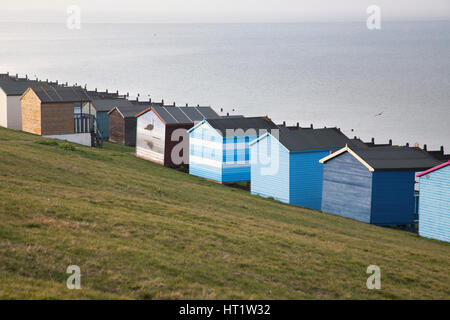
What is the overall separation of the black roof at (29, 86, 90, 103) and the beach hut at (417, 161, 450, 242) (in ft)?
96.9

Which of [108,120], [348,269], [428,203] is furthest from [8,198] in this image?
[108,120]

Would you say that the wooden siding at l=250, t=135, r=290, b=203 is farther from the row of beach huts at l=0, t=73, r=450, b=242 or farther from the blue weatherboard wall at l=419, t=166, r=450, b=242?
the blue weatherboard wall at l=419, t=166, r=450, b=242

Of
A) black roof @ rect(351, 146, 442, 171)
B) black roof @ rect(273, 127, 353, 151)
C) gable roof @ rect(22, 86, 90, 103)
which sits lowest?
black roof @ rect(351, 146, 442, 171)

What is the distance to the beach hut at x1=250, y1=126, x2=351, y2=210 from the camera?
3988 cm

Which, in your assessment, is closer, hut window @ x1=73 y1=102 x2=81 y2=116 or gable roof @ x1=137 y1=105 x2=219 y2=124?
gable roof @ x1=137 y1=105 x2=219 y2=124

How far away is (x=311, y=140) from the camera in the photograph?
136ft

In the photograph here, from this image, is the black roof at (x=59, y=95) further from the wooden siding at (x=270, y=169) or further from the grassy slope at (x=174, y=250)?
the grassy slope at (x=174, y=250)

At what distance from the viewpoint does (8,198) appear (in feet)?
68.2

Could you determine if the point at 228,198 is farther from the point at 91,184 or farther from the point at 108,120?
the point at 108,120

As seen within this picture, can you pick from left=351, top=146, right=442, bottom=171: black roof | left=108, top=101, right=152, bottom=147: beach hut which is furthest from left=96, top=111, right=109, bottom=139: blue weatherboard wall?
left=351, top=146, right=442, bottom=171: black roof

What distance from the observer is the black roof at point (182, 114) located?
166 ft

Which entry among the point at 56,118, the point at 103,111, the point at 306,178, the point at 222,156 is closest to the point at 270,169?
the point at 306,178

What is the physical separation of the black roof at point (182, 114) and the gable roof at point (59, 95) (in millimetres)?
6357

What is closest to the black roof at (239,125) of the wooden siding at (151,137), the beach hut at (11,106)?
the wooden siding at (151,137)
